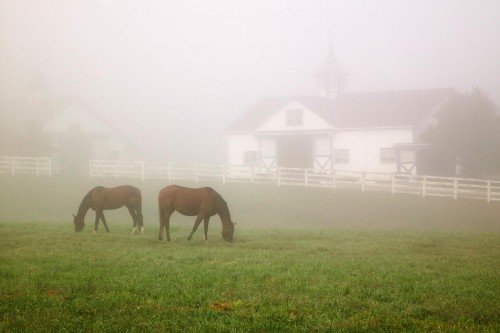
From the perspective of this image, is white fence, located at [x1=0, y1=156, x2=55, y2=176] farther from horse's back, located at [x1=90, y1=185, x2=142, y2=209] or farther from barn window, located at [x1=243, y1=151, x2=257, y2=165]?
horse's back, located at [x1=90, y1=185, x2=142, y2=209]

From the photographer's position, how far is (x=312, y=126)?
45469mm

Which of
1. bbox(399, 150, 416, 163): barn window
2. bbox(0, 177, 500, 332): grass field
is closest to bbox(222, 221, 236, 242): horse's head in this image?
bbox(0, 177, 500, 332): grass field

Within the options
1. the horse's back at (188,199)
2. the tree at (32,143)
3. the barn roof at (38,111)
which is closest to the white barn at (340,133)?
the tree at (32,143)

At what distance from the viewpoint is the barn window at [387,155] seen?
142ft

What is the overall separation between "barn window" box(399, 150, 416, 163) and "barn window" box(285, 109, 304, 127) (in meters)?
8.90

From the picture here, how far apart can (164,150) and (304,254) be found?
6675 cm

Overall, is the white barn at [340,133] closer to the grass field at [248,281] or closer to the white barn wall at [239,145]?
the white barn wall at [239,145]

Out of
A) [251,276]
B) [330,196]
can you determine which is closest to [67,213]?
[330,196]

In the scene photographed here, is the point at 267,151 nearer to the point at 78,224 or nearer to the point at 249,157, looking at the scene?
the point at 249,157

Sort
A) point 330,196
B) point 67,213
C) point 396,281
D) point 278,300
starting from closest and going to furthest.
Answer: point 278,300 < point 396,281 < point 67,213 < point 330,196

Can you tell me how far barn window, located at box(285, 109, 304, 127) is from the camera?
45750 millimetres

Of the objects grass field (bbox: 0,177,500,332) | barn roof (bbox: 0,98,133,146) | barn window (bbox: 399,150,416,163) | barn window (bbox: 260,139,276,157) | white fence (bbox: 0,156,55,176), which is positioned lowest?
grass field (bbox: 0,177,500,332)

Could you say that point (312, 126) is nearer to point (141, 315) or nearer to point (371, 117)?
point (371, 117)

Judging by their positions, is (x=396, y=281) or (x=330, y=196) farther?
(x=330, y=196)
